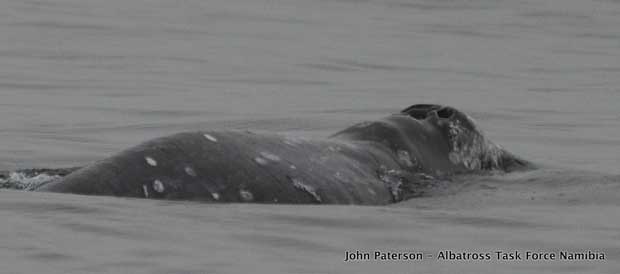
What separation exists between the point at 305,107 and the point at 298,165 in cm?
719

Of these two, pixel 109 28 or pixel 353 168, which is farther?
pixel 109 28

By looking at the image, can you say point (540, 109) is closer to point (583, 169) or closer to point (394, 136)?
point (583, 169)

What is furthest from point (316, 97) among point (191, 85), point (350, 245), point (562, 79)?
point (350, 245)

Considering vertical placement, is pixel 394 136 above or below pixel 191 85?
above

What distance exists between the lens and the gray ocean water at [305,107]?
29.2 feet

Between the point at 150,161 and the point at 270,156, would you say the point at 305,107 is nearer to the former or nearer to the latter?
the point at 270,156

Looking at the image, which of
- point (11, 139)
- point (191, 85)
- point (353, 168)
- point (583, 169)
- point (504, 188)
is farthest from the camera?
point (191, 85)

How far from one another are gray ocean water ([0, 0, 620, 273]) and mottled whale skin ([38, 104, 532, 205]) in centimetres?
11

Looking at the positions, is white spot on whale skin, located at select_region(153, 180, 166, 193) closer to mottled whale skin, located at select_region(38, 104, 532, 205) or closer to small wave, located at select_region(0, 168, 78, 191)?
mottled whale skin, located at select_region(38, 104, 532, 205)

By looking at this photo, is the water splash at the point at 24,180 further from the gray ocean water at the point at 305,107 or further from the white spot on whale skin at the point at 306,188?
the white spot on whale skin at the point at 306,188

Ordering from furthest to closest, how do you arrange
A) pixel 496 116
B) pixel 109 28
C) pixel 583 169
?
pixel 109 28
pixel 496 116
pixel 583 169

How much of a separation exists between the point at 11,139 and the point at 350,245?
526 cm

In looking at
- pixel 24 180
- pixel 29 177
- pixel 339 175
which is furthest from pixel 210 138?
pixel 29 177

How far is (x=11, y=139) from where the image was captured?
1375 centimetres
